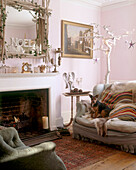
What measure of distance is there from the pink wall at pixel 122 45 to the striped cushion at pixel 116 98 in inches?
61.5

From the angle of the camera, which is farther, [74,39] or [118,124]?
[74,39]

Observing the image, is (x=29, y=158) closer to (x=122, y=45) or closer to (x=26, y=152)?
(x=26, y=152)

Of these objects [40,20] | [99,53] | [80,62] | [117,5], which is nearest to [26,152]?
[40,20]

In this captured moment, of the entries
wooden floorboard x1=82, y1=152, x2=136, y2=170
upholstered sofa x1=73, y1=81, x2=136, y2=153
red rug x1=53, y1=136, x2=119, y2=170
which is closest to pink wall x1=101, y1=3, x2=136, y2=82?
upholstered sofa x1=73, y1=81, x2=136, y2=153

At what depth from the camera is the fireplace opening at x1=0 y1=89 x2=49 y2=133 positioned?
3799 millimetres

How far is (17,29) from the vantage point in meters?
3.90

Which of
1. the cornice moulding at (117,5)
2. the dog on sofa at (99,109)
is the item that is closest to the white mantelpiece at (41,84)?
the dog on sofa at (99,109)

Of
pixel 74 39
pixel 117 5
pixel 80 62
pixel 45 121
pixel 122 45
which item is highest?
pixel 117 5

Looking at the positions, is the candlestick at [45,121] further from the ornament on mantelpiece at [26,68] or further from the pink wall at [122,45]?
the pink wall at [122,45]

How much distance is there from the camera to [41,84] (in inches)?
164

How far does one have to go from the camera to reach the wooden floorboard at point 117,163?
269 cm

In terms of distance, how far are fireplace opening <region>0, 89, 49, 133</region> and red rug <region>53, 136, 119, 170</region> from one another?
715 mm

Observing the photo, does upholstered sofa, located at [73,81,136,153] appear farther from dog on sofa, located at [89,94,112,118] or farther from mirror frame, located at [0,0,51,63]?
mirror frame, located at [0,0,51,63]

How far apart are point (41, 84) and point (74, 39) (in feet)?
5.56
